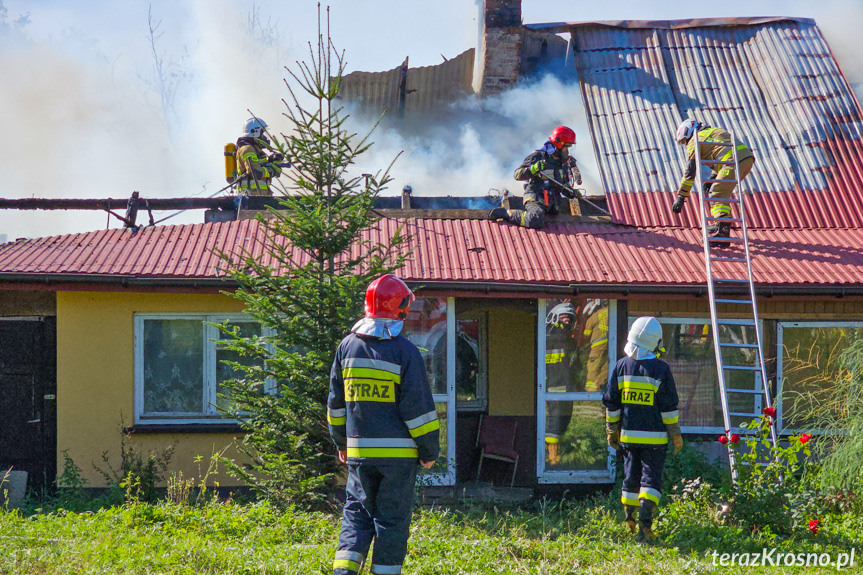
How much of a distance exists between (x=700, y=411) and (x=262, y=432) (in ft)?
16.4

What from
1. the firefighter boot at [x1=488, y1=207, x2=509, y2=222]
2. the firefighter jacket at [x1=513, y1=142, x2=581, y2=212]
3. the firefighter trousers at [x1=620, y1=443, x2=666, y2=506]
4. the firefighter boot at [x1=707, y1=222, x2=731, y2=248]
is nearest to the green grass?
the firefighter trousers at [x1=620, y1=443, x2=666, y2=506]

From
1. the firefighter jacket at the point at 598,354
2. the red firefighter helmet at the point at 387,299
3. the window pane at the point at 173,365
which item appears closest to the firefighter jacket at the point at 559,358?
the firefighter jacket at the point at 598,354

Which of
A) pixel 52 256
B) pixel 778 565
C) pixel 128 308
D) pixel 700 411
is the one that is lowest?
pixel 778 565

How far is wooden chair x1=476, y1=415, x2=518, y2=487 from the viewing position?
969 centimetres

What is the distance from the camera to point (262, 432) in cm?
682

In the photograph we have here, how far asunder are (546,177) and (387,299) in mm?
5596

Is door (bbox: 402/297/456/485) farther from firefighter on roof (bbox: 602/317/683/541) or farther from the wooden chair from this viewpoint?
firefighter on roof (bbox: 602/317/683/541)

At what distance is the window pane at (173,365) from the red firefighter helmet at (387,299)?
14.6 feet

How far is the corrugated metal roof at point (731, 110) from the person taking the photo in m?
10.3

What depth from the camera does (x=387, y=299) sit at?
Answer: 488 centimetres

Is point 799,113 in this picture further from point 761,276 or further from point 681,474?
point 681,474

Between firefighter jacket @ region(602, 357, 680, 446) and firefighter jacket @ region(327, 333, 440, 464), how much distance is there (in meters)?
2.26

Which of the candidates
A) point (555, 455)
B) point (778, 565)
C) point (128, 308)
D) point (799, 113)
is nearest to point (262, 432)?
point (128, 308)

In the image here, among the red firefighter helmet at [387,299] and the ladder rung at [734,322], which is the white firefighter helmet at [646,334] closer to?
the ladder rung at [734,322]
